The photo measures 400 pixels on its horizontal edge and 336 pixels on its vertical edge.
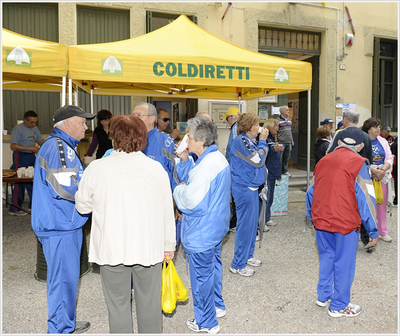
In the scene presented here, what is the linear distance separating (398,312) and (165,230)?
248 cm

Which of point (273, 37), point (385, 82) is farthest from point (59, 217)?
point (385, 82)

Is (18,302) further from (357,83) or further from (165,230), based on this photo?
(357,83)

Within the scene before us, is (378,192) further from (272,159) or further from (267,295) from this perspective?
(267,295)

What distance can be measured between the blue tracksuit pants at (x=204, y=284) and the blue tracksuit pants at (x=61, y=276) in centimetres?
93

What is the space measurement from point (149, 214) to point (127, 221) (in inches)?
5.9

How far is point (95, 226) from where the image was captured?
2.46 metres

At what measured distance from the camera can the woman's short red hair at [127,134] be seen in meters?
2.43

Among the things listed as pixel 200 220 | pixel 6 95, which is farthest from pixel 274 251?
pixel 6 95

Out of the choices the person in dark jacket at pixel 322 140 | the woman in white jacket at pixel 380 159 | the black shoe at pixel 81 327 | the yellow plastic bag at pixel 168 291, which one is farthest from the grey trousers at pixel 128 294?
the person in dark jacket at pixel 322 140

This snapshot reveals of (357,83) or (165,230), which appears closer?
(165,230)

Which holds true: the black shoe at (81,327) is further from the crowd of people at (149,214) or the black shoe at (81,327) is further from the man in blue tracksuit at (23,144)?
the man in blue tracksuit at (23,144)

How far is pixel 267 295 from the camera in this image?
3988mm

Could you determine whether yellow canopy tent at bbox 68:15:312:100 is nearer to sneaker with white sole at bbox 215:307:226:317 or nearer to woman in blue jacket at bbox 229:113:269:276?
woman in blue jacket at bbox 229:113:269:276

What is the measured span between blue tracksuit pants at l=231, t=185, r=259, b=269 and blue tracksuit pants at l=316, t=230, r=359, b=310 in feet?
3.08
